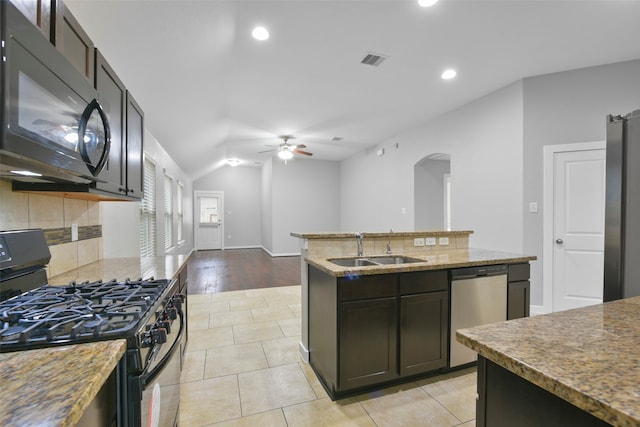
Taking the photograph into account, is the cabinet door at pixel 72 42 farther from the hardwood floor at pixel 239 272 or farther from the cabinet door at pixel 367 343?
the hardwood floor at pixel 239 272

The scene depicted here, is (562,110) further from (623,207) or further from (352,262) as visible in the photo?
(352,262)

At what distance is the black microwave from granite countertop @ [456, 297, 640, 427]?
139cm

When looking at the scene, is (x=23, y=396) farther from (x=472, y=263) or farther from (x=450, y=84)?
(x=450, y=84)

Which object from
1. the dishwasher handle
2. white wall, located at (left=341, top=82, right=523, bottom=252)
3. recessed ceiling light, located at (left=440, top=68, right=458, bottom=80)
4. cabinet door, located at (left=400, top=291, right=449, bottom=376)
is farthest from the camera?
white wall, located at (left=341, top=82, right=523, bottom=252)

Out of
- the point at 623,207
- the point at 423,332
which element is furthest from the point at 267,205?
the point at 623,207

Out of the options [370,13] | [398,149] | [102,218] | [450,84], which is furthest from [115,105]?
[398,149]

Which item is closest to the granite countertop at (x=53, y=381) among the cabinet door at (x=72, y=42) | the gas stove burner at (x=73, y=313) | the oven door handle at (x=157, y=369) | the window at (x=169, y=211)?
the gas stove burner at (x=73, y=313)

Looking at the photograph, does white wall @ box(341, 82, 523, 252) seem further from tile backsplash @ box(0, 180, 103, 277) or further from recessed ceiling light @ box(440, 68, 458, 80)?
tile backsplash @ box(0, 180, 103, 277)

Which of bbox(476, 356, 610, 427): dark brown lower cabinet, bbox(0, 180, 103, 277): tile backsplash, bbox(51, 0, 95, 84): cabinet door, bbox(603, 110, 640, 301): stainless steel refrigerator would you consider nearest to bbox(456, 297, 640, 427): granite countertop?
bbox(476, 356, 610, 427): dark brown lower cabinet

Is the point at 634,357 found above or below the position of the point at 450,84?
below

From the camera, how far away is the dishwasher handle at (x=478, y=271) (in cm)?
219

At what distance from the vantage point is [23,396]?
60cm

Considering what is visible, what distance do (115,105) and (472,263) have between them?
2676 millimetres

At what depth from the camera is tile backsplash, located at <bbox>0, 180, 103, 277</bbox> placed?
142 cm
